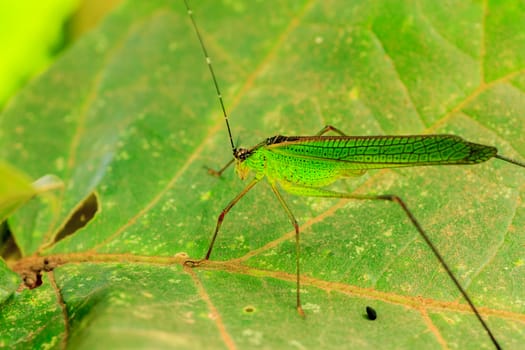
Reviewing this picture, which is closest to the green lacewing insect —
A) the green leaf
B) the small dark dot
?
the small dark dot

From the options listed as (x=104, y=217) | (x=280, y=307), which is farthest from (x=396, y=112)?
(x=104, y=217)

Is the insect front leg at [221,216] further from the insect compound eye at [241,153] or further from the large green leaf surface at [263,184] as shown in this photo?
the insect compound eye at [241,153]

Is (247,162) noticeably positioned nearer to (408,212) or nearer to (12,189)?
(408,212)

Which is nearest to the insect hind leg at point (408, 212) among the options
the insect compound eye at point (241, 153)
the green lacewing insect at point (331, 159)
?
the green lacewing insect at point (331, 159)

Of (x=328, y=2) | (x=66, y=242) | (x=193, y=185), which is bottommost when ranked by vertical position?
(x=66, y=242)

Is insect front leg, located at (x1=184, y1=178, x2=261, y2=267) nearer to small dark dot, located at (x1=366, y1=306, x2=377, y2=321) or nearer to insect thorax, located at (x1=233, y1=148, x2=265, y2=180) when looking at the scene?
insect thorax, located at (x1=233, y1=148, x2=265, y2=180)

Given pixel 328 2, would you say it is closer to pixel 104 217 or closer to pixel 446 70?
pixel 446 70

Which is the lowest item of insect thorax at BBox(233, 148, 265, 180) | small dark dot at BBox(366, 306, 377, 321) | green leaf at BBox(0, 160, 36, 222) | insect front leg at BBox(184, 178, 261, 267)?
small dark dot at BBox(366, 306, 377, 321)
